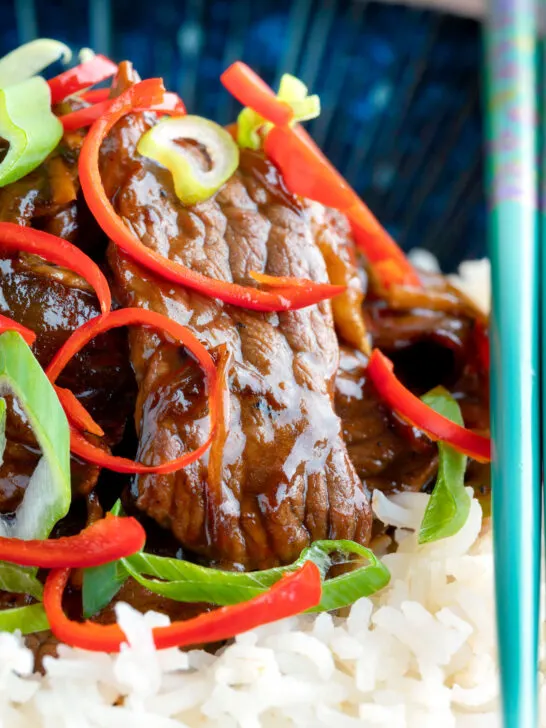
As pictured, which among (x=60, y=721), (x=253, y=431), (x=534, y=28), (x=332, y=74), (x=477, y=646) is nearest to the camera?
(x=60, y=721)

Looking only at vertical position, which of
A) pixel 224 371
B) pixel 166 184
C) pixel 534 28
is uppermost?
pixel 534 28

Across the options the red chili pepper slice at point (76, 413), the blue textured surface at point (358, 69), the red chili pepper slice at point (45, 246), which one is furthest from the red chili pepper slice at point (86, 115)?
the blue textured surface at point (358, 69)

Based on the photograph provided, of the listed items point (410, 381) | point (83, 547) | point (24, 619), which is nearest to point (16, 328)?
point (83, 547)

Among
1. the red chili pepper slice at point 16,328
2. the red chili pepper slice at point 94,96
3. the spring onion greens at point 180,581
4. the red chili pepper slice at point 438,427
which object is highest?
the red chili pepper slice at point 94,96

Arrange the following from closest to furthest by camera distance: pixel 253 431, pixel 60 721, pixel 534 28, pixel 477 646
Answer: pixel 60 721, pixel 253 431, pixel 477 646, pixel 534 28

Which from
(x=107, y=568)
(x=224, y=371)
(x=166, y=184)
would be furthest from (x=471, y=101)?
(x=107, y=568)

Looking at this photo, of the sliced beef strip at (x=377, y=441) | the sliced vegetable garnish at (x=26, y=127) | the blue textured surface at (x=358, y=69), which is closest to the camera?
the sliced vegetable garnish at (x=26, y=127)

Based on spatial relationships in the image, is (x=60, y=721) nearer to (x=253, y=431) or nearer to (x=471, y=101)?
(x=253, y=431)

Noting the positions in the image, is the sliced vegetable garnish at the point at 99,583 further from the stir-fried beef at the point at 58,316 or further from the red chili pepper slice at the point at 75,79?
the red chili pepper slice at the point at 75,79
